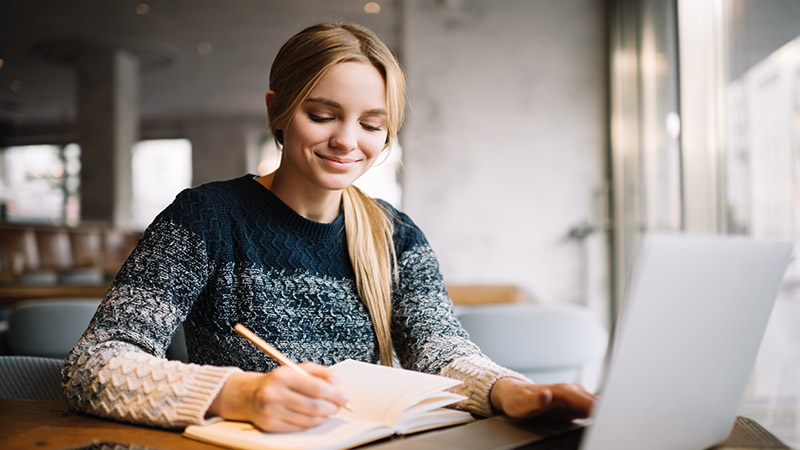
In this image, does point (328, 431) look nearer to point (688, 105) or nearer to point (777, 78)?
point (777, 78)

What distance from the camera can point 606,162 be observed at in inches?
169

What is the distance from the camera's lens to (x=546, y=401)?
2.41ft

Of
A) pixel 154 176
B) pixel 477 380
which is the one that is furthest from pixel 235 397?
pixel 154 176

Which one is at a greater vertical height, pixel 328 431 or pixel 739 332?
pixel 739 332

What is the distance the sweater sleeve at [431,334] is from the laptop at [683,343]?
168 mm

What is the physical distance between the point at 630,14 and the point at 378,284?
3.39 metres

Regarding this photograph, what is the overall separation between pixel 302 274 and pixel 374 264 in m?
0.12

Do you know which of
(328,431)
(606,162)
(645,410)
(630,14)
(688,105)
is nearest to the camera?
(645,410)

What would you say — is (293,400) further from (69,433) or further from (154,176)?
(154,176)

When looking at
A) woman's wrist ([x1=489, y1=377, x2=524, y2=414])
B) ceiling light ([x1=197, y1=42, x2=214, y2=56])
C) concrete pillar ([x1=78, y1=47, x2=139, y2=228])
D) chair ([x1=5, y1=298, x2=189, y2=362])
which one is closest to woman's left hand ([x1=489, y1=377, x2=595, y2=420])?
woman's wrist ([x1=489, y1=377, x2=524, y2=414])

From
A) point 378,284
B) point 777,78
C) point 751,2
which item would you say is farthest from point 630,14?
point 378,284

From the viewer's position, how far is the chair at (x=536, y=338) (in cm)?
→ 179

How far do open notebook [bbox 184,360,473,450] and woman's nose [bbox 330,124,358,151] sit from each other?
323mm

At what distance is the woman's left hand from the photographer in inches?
28.6
